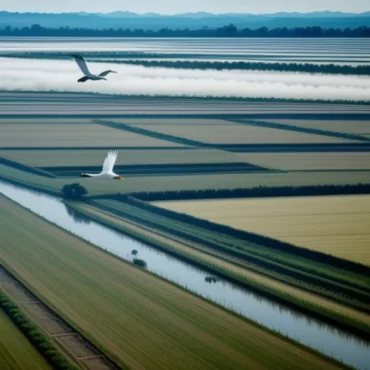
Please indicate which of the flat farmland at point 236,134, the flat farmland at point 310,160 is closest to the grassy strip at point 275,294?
the flat farmland at point 310,160

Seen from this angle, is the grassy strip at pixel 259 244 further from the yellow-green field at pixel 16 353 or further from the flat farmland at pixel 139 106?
the flat farmland at pixel 139 106

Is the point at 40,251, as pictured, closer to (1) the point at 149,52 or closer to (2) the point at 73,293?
(2) the point at 73,293

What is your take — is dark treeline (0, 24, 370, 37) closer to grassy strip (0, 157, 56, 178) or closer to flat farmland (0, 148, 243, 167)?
flat farmland (0, 148, 243, 167)

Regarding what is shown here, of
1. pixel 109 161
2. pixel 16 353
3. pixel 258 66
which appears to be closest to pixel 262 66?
pixel 258 66

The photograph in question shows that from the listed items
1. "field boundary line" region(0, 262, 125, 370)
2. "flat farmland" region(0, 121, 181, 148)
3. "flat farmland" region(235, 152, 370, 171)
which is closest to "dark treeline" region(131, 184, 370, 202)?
"flat farmland" region(235, 152, 370, 171)

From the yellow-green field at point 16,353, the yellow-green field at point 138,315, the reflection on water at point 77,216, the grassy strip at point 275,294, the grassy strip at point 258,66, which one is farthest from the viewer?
the grassy strip at point 258,66

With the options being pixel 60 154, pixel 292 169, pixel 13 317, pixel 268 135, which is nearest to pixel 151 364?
pixel 13 317

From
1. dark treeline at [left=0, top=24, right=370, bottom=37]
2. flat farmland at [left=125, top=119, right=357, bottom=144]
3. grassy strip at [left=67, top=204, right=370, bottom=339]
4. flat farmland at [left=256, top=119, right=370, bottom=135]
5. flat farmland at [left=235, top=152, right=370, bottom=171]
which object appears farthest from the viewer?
dark treeline at [left=0, top=24, right=370, bottom=37]
